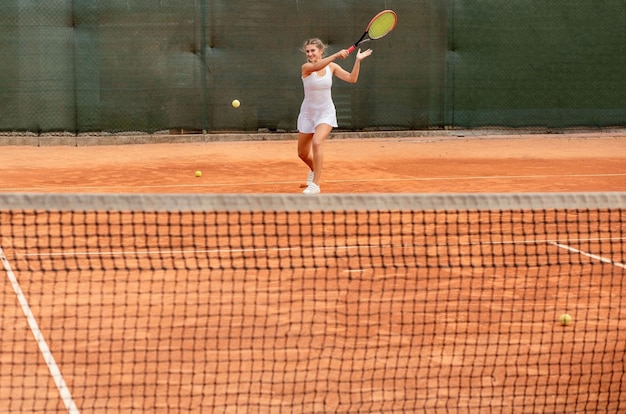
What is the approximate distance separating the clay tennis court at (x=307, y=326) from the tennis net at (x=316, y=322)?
0.01m

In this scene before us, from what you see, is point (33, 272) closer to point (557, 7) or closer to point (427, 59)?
point (427, 59)

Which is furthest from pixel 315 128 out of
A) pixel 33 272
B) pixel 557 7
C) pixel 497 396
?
pixel 557 7

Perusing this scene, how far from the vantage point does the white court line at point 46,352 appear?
13.9 feet

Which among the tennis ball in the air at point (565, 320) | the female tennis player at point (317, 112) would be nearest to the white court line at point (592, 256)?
the tennis ball in the air at point (565, 320)

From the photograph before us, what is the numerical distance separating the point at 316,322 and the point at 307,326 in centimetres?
10

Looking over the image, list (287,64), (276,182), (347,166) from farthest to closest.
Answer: (287,64)
(347,166)
(276,182)

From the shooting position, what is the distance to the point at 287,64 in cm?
1681

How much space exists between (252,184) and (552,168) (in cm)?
443

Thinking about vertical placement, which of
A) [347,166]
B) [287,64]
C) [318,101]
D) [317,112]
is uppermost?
[287,64]

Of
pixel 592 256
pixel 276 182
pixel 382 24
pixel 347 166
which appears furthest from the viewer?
pixel 347 166

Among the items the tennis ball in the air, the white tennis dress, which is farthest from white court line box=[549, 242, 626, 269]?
the white tennis dress

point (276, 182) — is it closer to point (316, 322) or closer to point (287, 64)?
point (287, 64)

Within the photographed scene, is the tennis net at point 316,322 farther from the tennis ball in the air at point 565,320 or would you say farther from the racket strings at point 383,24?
the racket strings at point 383,24

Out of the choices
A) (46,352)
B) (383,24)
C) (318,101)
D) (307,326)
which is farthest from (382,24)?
(46,352)
